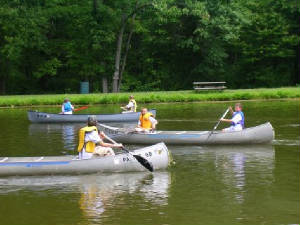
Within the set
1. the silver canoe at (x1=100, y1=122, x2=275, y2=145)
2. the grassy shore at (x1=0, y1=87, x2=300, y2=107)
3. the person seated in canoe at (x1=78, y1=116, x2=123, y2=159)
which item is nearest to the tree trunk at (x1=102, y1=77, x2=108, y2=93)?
the grassy shore at (x1=0, y1=87, x2=300, y2=107)

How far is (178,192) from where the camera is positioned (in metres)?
15.9

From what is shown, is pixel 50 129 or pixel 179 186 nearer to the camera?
pixel 179 186

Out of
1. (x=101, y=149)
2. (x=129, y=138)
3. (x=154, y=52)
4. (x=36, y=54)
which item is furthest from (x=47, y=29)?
(x=101, y=149)

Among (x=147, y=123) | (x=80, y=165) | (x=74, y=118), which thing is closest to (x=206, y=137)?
(x=147, y=123)

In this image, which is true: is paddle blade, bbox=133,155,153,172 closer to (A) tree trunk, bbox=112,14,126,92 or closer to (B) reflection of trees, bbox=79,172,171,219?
(B) reflection of trees, bbox=79,172,171,219

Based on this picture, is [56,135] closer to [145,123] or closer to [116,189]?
[145,123]

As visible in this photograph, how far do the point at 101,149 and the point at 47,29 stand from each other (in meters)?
42.2

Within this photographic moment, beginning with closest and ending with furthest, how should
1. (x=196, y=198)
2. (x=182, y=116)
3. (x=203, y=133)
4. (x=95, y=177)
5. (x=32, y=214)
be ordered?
(x=32, y=214) → (x=196, y=198) → (x=95, y=177) → (x=203, y=133) → (x=182, y=116)

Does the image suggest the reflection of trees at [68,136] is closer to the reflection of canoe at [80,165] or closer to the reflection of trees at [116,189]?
the reflection of canoe at [80,165]

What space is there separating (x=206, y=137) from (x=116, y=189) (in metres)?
8.03

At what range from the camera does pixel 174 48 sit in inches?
2443

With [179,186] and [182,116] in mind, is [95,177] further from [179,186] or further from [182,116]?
[182,116]

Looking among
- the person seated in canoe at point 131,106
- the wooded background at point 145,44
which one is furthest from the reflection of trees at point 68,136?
the wooded background at point 145,44

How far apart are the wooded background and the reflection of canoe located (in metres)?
33.7
